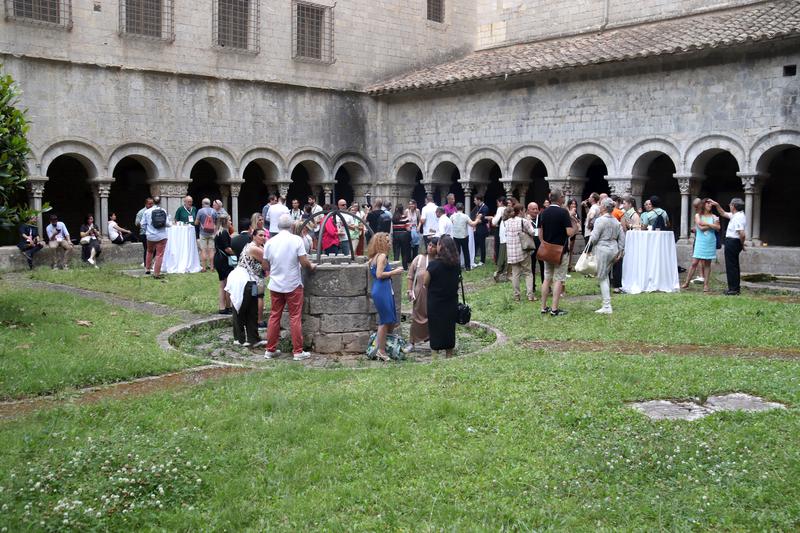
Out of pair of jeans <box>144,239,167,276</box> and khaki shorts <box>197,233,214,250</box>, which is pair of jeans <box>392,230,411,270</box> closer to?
khaki shorts <box>197,233,214,250</box>

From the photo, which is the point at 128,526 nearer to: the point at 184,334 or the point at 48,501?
the point at 48,501

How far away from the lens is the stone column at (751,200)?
17.1 metres

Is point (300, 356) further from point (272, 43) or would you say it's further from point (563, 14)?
point (563, 14)

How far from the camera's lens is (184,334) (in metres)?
10.9

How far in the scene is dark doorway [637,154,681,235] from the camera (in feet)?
73.6

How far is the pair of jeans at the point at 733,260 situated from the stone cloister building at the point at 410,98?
429cm

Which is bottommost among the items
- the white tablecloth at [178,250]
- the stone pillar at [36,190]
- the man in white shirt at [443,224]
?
the white tablecloth at [178,250]

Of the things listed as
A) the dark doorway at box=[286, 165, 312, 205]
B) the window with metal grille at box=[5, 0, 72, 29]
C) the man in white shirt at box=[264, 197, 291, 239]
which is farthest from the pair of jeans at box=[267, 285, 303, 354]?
the dark doorway at box=[286, 165, 312, 205]

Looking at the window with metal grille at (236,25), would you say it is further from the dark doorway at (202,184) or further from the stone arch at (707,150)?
the stone arch at (707,150)

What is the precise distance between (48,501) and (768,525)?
4.28 m

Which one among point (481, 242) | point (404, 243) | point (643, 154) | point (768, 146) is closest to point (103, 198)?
point (404, 243)

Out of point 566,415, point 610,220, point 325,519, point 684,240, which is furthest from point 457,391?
point 684,240

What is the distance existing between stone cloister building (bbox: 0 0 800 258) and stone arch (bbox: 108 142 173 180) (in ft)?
0.17

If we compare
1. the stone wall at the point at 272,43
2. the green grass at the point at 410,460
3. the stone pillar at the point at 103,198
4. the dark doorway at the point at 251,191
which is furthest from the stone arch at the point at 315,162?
the green grass at the point at 410,460
